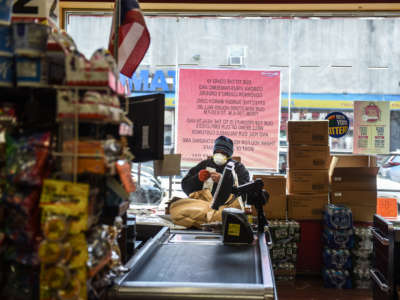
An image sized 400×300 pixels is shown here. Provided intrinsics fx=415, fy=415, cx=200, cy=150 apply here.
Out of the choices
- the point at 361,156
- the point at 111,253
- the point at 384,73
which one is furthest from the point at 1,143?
the point at 384,73

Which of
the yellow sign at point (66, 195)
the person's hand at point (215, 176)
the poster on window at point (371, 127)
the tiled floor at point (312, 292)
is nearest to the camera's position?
the yellow sign at point (66, 195)

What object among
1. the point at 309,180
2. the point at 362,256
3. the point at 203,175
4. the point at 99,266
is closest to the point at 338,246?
the point at 362,256

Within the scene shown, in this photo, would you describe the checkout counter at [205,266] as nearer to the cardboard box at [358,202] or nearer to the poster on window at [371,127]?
the cardboard box at [358,202]

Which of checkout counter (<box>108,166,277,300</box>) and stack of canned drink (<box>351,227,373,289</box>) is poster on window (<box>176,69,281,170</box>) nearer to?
stack of canned drink (<box>351,227,373,289</box>)

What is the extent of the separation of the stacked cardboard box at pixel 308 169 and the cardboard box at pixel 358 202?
15cm

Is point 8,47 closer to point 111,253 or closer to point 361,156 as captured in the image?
point 111,253

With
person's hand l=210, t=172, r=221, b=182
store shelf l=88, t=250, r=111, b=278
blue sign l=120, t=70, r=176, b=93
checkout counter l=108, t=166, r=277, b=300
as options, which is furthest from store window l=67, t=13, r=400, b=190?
store shelf l=88, t=250, r=111, b=278

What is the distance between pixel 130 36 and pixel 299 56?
117 inches

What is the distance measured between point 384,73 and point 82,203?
4.74 m

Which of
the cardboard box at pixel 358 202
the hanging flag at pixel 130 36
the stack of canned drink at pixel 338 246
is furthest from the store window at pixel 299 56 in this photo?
the hanging flag at pixel 130 36

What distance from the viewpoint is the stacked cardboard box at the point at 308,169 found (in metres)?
4.66

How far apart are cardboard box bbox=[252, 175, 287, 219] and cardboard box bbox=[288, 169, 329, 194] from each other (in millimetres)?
153

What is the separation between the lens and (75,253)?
3.86ft

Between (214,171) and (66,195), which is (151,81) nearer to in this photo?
(214,171)
